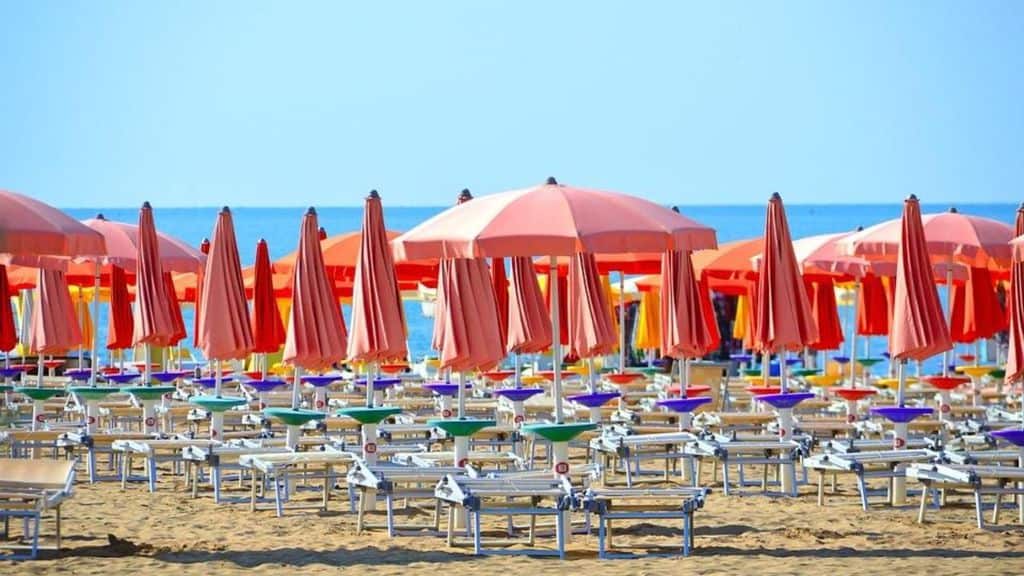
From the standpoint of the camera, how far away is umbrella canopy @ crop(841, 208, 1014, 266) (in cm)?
1330

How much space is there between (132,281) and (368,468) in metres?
10.9

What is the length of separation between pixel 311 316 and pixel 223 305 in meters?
1.39

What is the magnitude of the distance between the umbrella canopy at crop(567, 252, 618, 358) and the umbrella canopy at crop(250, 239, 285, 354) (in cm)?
258

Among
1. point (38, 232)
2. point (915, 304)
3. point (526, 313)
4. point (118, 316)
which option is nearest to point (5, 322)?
point (118, 316)

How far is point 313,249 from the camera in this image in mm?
12062

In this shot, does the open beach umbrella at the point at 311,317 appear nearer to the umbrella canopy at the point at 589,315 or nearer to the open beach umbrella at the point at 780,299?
the umbrella canopy at the point at 589,315

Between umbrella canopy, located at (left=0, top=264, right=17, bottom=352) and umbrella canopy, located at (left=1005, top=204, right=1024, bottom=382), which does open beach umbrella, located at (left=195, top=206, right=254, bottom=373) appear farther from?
umbrella canopy, located at (left=1005, top=204, right=1024, bottom=382)

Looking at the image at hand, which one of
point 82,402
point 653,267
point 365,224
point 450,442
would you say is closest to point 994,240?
point 653,267

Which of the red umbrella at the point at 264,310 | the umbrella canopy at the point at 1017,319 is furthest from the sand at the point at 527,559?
the red umbrella at the point at 264,310

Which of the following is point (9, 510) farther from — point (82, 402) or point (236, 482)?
point (82, 402)

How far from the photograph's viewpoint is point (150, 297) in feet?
45.1

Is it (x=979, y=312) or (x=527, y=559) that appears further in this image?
(x=979, y=312)

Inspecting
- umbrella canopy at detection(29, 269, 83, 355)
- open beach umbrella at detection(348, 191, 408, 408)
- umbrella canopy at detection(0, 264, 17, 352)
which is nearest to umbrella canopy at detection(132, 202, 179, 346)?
umbrella canopy at detection(0, 264, 17, 352)

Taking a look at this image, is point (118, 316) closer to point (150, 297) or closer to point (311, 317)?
point (150, 297)
